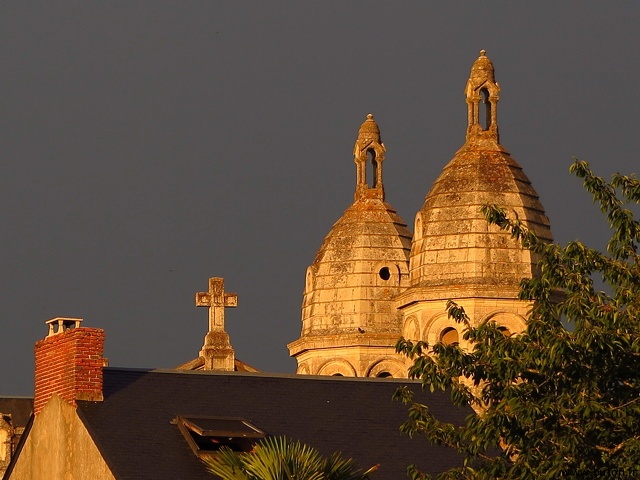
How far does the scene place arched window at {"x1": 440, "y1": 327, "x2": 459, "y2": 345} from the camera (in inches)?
2079

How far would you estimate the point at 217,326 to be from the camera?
134 feet

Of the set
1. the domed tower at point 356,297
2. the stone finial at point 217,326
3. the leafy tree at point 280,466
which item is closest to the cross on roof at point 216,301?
the stone finial at point 217,326

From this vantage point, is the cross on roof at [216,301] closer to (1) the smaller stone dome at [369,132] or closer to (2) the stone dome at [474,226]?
(2) the stone dome at [474,226]

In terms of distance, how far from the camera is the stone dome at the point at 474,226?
5247cm

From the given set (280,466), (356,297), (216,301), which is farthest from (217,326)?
(356,297)

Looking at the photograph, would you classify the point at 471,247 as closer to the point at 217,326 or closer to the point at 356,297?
the point at 356,297

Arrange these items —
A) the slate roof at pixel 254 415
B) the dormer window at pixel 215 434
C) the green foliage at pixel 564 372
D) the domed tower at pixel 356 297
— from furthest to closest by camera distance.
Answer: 1. the domed tower at pixel 356 297
2. the dormer window at pixel 215 434
3. the slate roof at pixel 254 415
4. the green foliage at pixel 564 372

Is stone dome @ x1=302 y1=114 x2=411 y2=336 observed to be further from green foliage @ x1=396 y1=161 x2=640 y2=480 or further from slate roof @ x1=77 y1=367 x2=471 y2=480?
green foliage @ x1=396 y1=161 x2=640 y2=480

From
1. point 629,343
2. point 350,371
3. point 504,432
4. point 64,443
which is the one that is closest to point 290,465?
point 504,432

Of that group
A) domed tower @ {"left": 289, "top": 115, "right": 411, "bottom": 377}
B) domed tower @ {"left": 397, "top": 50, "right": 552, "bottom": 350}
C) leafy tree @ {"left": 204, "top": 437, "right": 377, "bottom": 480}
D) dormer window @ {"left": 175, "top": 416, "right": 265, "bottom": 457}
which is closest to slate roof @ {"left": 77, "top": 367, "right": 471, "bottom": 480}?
dormer window @ {"left": 175, "top": 416, "right": 265, "bottom": 457}

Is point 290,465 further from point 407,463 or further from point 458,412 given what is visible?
point 458,412

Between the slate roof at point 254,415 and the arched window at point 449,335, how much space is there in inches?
620

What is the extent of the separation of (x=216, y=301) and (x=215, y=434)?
25.9 ft

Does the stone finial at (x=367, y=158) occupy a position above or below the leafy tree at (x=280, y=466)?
above
